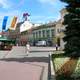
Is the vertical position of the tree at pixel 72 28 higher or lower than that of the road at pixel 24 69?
higher

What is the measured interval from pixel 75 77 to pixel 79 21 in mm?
15350

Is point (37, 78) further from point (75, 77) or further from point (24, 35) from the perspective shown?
point (24, 35)

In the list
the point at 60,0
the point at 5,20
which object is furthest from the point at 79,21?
the point at 5,20

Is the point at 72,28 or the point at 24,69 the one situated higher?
the point at 72,28

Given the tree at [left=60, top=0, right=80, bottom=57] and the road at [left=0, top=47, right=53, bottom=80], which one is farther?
the tree at [left=60, top=0, right=80, bottom=57]

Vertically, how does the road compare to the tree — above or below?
below

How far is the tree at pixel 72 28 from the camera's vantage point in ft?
84.7

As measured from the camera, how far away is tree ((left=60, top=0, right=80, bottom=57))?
25812 millimetres

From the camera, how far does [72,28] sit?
26.7 m

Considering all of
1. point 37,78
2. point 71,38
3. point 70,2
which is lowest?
point 37,78

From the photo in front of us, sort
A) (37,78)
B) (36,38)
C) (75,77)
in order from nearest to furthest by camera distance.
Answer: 1. (75,77)
2. (37,78)
3. (36,38)

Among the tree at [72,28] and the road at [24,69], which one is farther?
the tree at [72,28]

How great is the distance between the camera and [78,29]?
1043 inches

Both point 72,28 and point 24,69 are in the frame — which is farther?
point 72,28
